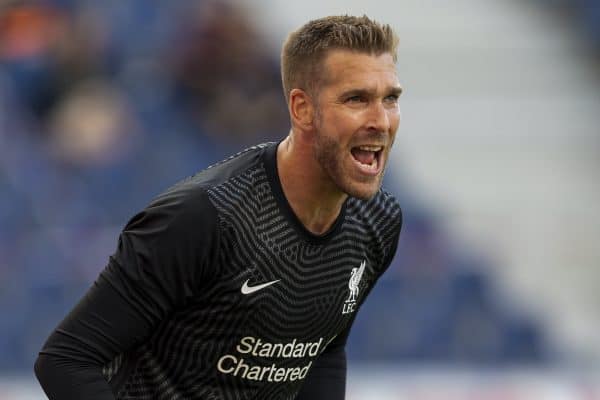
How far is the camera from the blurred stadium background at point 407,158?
6.27 metres

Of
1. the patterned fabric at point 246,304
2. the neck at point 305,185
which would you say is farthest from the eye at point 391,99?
the patterned fabric at point 246,304

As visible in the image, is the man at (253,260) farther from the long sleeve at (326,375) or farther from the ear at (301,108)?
the long sleeve at (326,375)

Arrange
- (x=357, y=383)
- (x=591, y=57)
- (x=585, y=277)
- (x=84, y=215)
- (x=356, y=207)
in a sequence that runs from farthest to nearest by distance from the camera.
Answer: (x=591, y=57) < (x=585, y=277) < (x=84, y=215) < (x=357, y=383) < (x=356, y=207)

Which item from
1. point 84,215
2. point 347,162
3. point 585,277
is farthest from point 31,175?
point 347,162

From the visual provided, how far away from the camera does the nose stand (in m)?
2.72

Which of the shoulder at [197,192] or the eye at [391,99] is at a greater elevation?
the eye at [391,99]

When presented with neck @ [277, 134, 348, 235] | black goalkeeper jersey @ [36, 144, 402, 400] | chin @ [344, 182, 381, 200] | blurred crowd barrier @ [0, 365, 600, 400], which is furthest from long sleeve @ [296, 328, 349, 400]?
blurred crowd barrier @ [0, 365, 600, 400]

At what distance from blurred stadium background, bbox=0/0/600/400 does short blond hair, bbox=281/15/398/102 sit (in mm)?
3276

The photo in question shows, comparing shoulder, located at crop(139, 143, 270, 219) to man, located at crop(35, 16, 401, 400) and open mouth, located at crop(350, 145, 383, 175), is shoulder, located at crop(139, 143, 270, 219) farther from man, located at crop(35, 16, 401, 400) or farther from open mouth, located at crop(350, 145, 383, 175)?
open mouth, located at crop(350, 145, 383, 175)

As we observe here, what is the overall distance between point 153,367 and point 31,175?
13.1ft

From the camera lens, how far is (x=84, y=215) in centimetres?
647

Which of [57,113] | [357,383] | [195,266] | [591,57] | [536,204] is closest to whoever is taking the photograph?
[195,266]

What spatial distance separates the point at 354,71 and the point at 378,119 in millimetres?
121

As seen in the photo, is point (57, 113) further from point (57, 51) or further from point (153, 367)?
point (153, 367)
